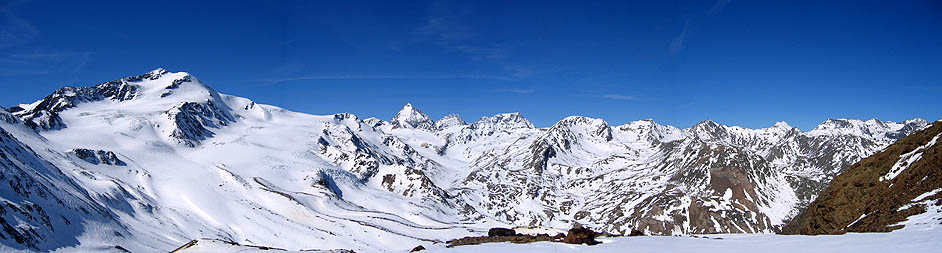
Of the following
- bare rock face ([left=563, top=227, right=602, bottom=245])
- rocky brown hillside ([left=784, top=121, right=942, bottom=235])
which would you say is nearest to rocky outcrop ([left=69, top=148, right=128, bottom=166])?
bare rock face ([left=563, top=227, right=602, bottom=245])

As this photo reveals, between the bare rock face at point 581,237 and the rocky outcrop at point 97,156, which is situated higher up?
the rocky outcrop at point 97,156

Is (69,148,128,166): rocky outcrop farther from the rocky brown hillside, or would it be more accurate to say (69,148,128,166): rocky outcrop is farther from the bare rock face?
the rocky brown hillside

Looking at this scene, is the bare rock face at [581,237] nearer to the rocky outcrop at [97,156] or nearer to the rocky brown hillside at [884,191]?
the rocky brown hillside at [884,191]

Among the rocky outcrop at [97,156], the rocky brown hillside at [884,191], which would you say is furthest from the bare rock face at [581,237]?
the rocky outcrop at [97,156]

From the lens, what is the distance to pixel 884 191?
3309 cm

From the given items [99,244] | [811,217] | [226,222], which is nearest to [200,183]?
[226,222]

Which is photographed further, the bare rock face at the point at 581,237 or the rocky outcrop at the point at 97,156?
the rocky outcrop at the point at 97,156

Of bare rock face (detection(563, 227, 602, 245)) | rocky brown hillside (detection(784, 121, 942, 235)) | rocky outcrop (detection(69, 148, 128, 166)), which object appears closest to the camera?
bare rock face (detection(563, 227, 602, 245))

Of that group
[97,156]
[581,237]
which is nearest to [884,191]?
[581,237]

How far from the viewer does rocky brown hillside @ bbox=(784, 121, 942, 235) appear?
27328 mm

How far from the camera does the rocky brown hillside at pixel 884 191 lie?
27.3 metres

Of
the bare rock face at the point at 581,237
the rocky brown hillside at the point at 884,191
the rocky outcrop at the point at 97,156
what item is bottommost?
the bare rock face at the point at 581,237

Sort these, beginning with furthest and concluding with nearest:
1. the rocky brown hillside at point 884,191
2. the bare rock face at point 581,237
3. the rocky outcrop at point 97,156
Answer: the rocky outcrop at point 97,156 < the rocky brown hillside at point 884,191 < the bare rock face at point 581,237

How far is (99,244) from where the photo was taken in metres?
79.5
